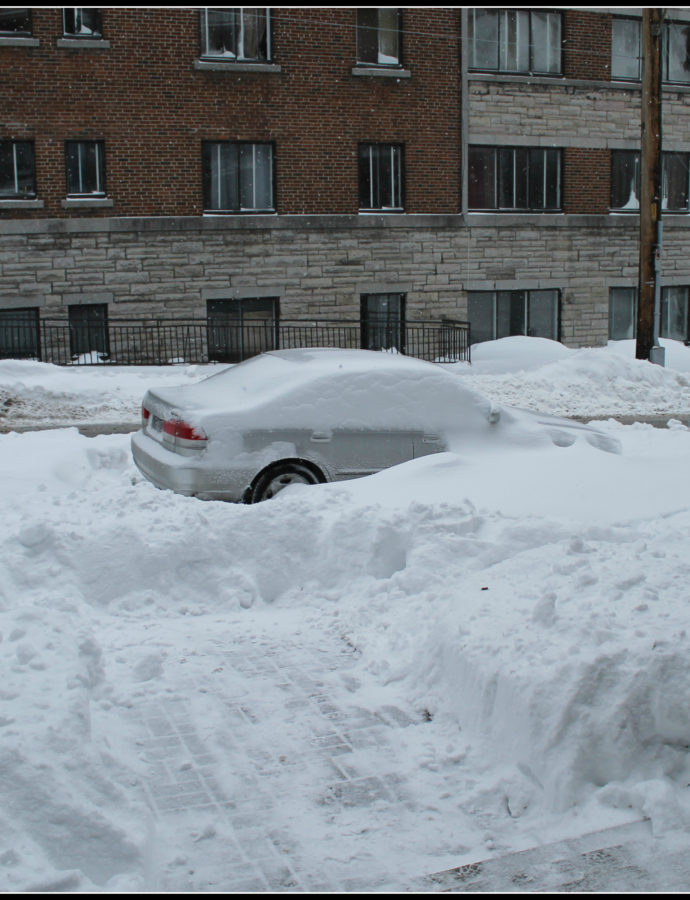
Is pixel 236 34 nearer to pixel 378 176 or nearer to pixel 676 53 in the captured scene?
pixel 378 176

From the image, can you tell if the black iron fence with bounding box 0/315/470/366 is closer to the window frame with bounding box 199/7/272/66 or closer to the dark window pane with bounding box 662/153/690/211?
the window frame with bounding box 199/7/272/66

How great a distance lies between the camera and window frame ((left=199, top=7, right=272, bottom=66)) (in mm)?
21688

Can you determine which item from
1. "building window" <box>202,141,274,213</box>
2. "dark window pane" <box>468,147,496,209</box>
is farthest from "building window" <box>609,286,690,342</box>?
"building window" <box>202,141,274,213</box>

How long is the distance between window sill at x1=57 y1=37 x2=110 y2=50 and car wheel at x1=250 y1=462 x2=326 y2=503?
51.3ft

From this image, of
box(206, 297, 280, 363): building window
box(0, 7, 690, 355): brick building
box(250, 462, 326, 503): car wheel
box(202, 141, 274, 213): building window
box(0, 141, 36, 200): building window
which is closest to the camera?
box(250, 462, 326, 503): car wheel

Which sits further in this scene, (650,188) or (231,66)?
(231,66)

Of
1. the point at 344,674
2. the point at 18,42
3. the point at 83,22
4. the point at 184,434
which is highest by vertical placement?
the point at 83,22

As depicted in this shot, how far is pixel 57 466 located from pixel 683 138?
22302 mm

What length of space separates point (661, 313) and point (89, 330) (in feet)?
50.0

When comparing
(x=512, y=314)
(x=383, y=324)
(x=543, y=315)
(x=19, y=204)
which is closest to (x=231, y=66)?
(x=19, y=204)

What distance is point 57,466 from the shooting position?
33.3 ft

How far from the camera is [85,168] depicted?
21.4 metres

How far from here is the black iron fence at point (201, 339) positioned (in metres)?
21.1

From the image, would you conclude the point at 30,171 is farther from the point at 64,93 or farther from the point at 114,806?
the point at 114,806
